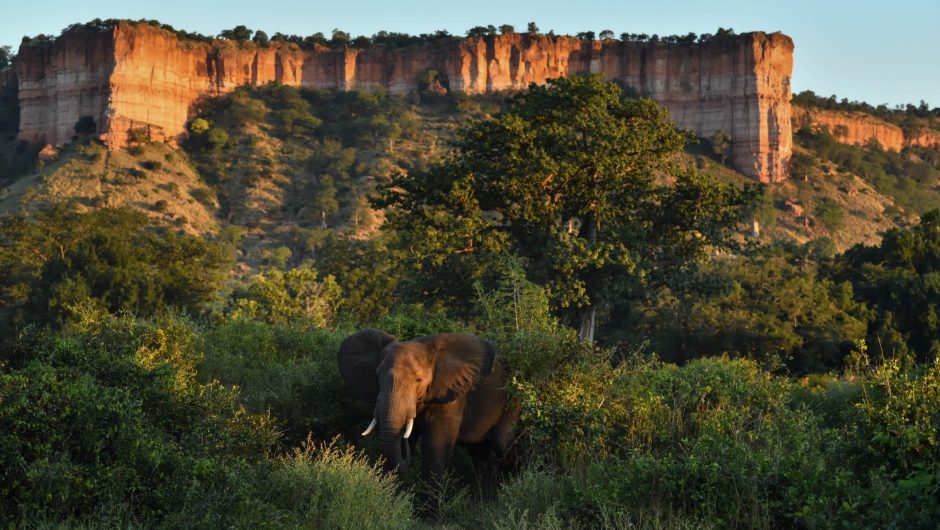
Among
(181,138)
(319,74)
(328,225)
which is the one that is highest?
(319,74)

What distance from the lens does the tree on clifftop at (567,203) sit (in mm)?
23047

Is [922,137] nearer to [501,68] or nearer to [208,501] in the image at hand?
[501,68]

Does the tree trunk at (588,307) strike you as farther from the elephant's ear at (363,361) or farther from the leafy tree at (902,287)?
the elephant's ear at (363,361)

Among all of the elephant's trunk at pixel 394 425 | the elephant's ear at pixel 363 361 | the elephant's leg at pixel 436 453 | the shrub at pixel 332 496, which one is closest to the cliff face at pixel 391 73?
the elephant's ear at pixel 363 361

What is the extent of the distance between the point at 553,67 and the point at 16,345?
10432 centimetres

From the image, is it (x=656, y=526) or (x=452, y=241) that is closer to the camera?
(x=656, y=526)

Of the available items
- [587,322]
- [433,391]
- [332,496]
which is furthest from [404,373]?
[587,322]

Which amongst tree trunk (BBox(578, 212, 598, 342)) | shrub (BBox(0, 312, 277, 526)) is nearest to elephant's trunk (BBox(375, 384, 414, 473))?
shrub (BBox(0, 312, 277, 526))

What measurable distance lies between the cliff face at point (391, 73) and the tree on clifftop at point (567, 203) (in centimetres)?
7211

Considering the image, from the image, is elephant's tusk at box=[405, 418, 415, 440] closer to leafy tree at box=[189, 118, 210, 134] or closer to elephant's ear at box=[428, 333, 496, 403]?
elephant's ear at box=[428, 333, 496, 403]

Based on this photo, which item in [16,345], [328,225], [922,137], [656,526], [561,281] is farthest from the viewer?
[922,137]

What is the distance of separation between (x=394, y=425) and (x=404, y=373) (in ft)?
1.89

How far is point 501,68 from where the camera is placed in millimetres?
110625

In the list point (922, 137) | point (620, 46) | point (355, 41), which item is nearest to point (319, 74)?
point (355, 41)
